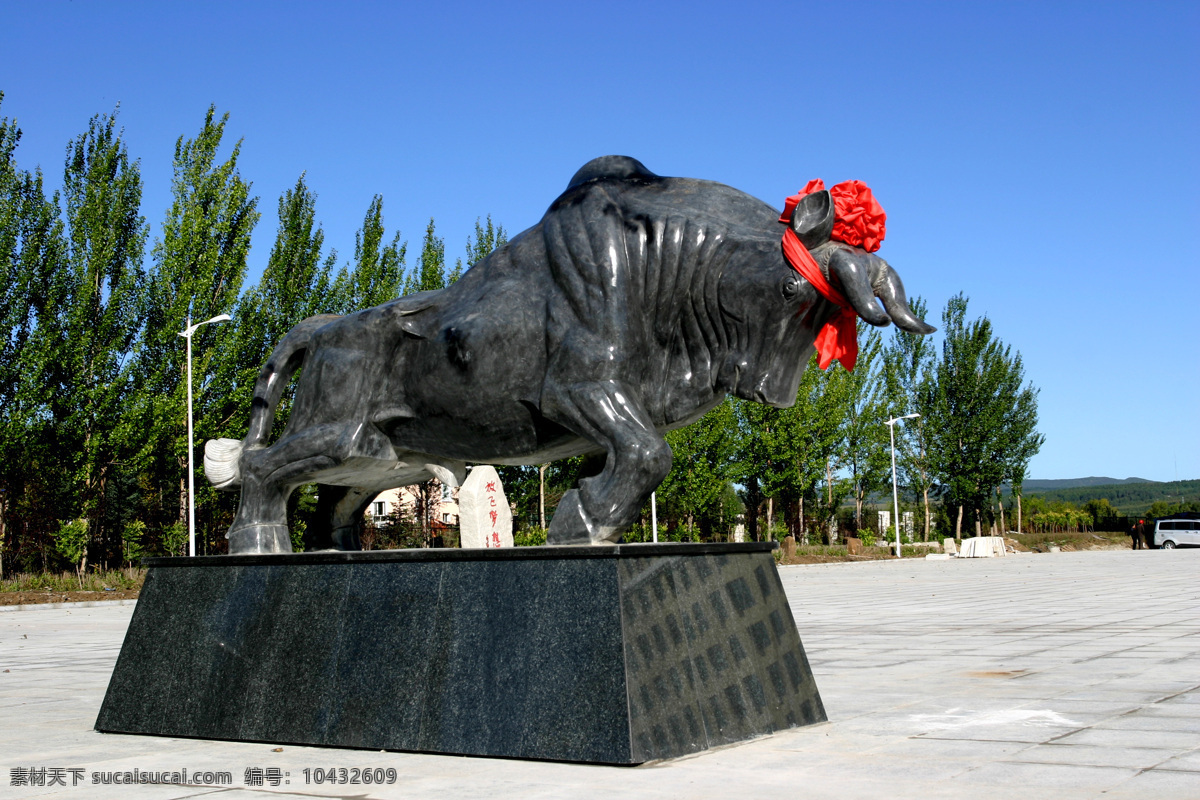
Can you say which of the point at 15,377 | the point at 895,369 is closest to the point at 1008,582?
the point at 15,377

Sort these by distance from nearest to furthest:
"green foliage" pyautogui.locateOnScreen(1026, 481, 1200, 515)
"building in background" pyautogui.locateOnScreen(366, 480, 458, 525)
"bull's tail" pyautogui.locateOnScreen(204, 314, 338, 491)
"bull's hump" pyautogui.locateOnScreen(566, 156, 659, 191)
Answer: "bull's hump" pyautogui.locateOnScreen(566, 156, 659, 191)
"bull's tail" pyautogui.locateOnScreen(204, 314, 338, 491)
"building in background" pyautogui.locateOnScreen(366, 480, 458, 525)
"green foliage" pyautogui.locateOnScreen(1026, 481, 1200, 515)

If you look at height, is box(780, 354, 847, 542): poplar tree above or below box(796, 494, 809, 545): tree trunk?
above

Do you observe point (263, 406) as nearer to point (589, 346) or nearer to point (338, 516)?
point (338, 516)

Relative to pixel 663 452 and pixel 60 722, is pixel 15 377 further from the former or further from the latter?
pixel 663 452

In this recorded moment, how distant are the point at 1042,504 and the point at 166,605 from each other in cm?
5653

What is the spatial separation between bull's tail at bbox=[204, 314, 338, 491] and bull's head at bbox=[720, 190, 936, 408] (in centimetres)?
228

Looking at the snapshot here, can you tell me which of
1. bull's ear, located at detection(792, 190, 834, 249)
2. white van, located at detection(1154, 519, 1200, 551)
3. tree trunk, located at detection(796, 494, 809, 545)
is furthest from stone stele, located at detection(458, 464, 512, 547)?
white van, located at detection(1154, 519, 1200, 551)

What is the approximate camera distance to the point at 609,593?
4.48 m

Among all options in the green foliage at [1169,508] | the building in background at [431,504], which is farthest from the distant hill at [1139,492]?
the building in background at [431,504]

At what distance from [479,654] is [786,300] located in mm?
1945

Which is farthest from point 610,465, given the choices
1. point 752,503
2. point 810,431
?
point 752,503

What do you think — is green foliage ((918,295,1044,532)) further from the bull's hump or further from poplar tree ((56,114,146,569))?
the bull's hump

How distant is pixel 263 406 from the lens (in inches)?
240

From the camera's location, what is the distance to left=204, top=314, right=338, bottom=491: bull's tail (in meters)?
6.03
